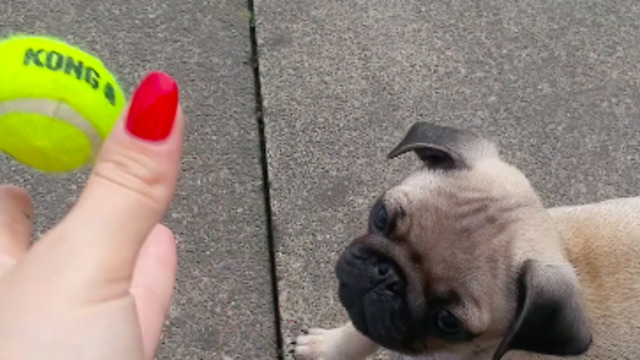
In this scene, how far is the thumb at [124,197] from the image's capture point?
64.3 inches

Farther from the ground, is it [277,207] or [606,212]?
[606,212]

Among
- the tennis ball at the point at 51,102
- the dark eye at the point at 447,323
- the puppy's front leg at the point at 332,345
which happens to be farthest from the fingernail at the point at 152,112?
the puppy's front leg at the point at 332,345

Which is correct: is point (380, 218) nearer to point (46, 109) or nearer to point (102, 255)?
point (46, 109)

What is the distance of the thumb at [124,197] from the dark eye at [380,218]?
116cm

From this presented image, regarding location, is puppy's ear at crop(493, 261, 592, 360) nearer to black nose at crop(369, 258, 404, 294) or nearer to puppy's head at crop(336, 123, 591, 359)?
puppy's head at crop(336, 123, 591, 359)

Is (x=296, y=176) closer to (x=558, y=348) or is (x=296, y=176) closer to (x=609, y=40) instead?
(x=558, y=348)

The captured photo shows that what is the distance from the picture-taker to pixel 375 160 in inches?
160

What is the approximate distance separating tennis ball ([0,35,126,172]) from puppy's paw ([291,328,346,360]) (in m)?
1.60

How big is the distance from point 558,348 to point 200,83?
2.35m

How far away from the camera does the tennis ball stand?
6.59 feet

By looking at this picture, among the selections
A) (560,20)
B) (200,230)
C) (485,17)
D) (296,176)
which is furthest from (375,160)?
(560,20)

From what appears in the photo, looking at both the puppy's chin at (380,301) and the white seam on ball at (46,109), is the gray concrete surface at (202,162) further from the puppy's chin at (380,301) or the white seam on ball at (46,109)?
the white seam on ball at (46,109)

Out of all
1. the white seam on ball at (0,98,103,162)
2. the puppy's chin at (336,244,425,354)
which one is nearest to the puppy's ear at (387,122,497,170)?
the puppy's chin at (336,244,425,354)

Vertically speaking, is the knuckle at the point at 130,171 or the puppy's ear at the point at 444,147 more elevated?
the knuckle at the point at 130,171
